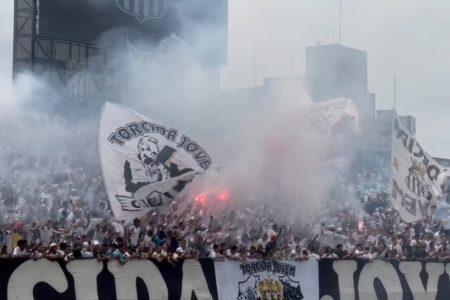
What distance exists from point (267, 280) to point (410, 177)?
4018 mm

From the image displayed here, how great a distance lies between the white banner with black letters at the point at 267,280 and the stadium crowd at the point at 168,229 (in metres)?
0.16

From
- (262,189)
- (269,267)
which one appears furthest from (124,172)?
(262,189)

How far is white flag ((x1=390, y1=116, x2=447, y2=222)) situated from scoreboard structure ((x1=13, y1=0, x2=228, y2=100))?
25.8ft

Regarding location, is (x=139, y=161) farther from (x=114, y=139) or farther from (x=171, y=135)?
(x=171, y=135)

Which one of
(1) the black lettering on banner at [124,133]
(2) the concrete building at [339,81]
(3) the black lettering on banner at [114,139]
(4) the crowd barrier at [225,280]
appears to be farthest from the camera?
(2) the concrete building at [339,81]

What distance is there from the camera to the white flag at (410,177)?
15.6 meters

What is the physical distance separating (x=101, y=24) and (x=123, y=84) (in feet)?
5.52

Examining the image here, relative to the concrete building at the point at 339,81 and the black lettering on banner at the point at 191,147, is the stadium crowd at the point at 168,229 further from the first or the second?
the concrete building at the point at 339,81

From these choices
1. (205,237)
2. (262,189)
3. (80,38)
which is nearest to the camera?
(205,237)

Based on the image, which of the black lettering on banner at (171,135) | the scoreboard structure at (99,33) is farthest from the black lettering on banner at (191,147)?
the scoreboard structure at (99,33)

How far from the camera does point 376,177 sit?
27.9 meters

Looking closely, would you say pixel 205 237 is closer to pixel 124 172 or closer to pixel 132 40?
pixel 124 172

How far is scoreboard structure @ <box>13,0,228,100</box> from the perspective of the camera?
851 inches

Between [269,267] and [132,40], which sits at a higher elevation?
[132,40]
